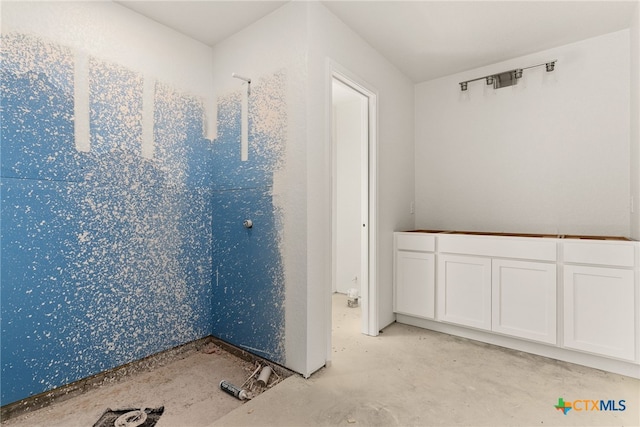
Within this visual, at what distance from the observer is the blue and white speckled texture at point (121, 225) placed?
1.69 metres

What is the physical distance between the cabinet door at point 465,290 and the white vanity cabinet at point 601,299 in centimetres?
51

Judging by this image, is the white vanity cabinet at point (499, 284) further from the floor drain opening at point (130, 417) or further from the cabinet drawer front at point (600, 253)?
the floor drain opening at point (130, 417)

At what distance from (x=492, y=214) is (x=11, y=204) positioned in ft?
11.6

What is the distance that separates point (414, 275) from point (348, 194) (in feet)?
5.21

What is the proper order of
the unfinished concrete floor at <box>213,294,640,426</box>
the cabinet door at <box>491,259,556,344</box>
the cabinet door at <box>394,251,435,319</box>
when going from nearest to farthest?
the unfinished concrete floor at <box>213,294,640,426</box> < the cabinet door at <box>491,259,556,344</box> < the cabinet door at <box>394,251,435,319</box>

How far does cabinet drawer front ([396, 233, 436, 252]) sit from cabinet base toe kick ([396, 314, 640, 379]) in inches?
26.0

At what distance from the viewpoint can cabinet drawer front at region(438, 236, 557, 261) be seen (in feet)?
7.41

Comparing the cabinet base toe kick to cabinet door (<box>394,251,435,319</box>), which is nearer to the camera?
the cabinet base toe kick

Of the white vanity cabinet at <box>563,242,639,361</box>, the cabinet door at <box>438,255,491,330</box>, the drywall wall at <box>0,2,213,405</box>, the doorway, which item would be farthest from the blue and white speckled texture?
the white vanity cabinet at <box>563,242,639,361</box>

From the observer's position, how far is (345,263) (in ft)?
13.5

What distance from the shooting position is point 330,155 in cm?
218

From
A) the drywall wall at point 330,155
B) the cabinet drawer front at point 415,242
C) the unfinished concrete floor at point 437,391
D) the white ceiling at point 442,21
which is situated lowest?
the unfinished concrete floor at point 437,391

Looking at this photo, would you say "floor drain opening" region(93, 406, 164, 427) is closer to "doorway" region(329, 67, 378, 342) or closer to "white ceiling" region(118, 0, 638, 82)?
"doorway" region(329, 67, 378, 342)

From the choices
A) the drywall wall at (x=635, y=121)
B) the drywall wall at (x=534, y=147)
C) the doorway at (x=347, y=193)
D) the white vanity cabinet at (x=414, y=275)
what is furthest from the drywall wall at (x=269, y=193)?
the drywall wall at (x=635, y=121)
